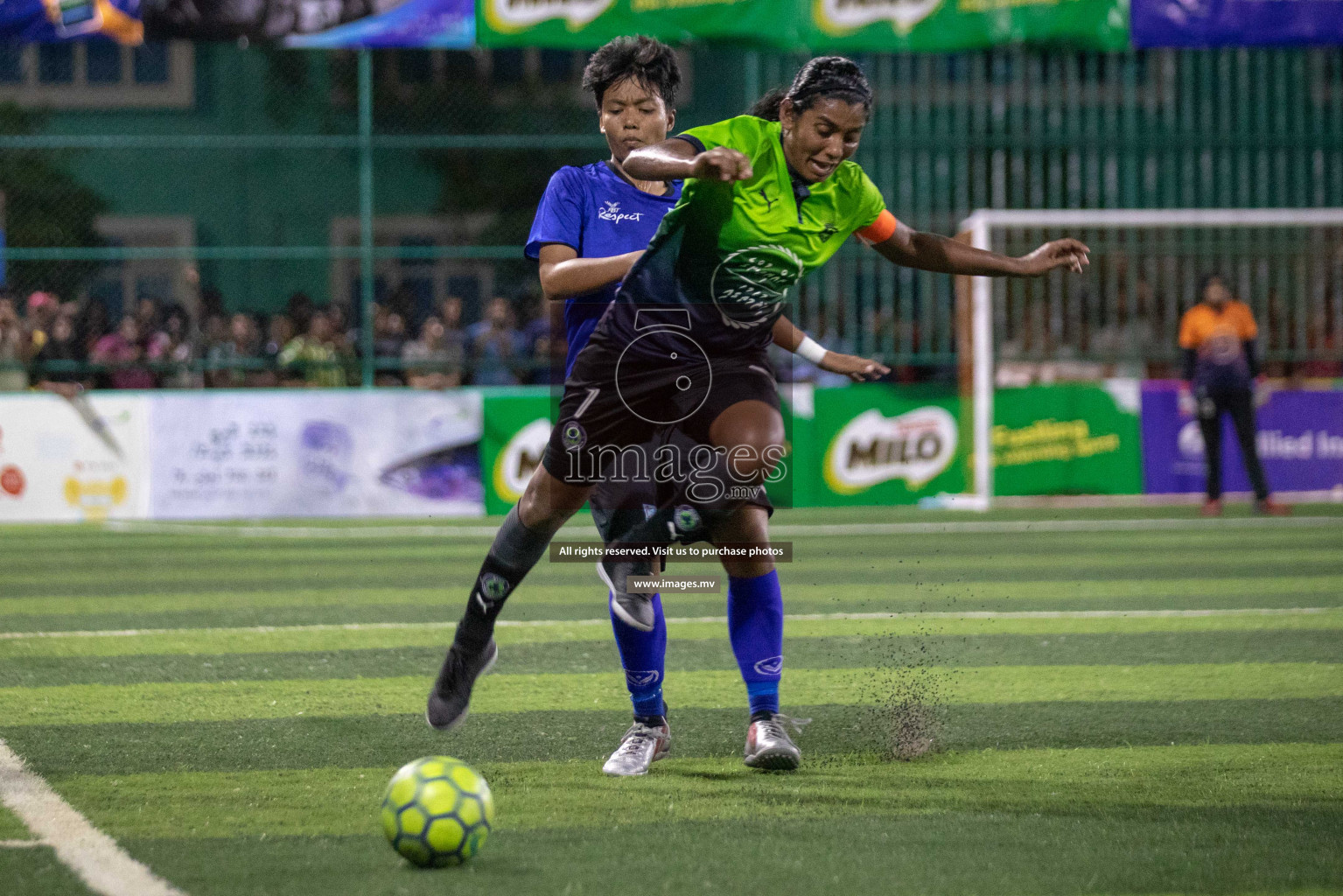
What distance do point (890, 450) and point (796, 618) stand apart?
7066 mm

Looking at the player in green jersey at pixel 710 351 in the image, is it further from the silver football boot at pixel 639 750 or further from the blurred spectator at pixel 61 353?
the blurred spectator at pixel 61 353

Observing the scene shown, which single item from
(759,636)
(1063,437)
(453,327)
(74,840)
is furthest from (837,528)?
(74,840)

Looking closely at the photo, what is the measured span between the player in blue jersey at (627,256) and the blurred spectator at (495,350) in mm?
9969

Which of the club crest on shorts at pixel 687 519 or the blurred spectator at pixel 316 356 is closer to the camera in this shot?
the club crest on shorts at pixel 687 519

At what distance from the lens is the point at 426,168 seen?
2236cm

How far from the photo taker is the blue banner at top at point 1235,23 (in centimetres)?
1511

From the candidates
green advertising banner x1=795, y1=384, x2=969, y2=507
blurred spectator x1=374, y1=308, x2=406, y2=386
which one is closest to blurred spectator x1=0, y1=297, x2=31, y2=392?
blurred spectator x1=374, y1=308, x2=406, y2=386

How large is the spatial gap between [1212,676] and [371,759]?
10.7ft

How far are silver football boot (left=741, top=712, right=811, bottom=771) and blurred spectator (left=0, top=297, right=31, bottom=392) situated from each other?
11.3 m

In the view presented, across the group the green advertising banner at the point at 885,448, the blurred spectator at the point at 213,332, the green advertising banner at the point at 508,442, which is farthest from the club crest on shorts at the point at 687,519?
the blurred spectator at the point at 213,332

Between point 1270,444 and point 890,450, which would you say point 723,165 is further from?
point 1270,444

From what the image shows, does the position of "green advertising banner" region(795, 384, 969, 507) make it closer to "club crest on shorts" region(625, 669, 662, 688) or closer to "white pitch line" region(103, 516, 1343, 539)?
"white pitch line" region(103, 516, 1343, 539)

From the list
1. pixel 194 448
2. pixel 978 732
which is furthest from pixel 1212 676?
pixel 194 448

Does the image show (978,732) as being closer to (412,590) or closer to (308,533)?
(412,590)
